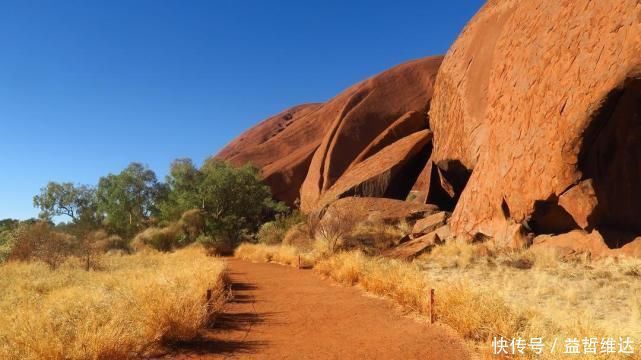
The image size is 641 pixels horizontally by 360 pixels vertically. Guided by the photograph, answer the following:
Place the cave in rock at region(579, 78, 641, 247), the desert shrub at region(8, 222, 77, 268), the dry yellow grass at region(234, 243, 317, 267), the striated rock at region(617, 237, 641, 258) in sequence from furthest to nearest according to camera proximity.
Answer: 1. the dry yellow grass at region(234, 243, 317, 267)
2. the desert shrub at region(8, 222, 77, 268)
3. the cave in rock at region(579, 78, 641, 247)
4. the striated rock at region(617, 237, 641, 258)

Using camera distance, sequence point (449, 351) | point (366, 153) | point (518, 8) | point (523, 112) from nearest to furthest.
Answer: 1. point (449, 351)
2. point (523, 112)
3. point (518, 8)
4. point (366, 153)

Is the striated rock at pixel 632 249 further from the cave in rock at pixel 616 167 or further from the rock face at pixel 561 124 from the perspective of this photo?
the rock face at pixel 561 124

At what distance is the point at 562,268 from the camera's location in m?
11.3

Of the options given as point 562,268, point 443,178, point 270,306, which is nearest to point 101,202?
point 443,178

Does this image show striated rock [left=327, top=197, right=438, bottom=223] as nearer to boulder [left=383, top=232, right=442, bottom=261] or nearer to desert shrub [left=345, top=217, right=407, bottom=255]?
desert shrub [left=345, top=217, right=407, bottom=255]

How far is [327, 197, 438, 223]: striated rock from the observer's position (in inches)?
808

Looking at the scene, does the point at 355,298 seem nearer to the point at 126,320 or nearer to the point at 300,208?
the point at 126,320

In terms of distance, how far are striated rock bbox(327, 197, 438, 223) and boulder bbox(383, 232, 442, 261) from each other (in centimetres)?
342

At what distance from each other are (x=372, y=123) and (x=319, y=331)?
24741 millimetres

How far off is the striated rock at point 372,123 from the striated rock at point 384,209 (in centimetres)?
752

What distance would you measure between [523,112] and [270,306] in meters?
9.84

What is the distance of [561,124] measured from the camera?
12820 millimetres

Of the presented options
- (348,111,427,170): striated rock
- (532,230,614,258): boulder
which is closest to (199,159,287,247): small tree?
(348,111,427,170): striated rock

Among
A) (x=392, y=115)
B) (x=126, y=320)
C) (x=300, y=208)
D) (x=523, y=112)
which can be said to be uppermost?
(x=392, y=115)
